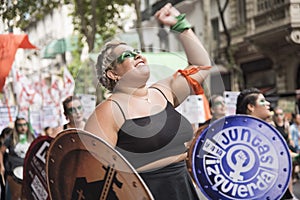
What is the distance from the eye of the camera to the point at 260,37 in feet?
75.6

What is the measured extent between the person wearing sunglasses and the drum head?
13cm

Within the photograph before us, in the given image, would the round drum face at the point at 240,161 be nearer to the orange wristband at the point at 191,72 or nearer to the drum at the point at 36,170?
the orange wristband at the point at 191,72

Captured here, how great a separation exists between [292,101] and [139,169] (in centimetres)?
1319

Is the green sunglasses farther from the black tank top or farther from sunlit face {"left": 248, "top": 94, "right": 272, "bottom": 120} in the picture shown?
sunlit face {"left": 248, "top": 94, "right": 272, "bottom": 120}

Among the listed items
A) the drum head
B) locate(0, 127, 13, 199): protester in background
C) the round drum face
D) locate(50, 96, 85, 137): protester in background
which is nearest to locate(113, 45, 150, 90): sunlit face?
the drum head

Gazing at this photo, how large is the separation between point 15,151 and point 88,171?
4.98 meters

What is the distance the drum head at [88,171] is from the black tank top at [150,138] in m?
0.20

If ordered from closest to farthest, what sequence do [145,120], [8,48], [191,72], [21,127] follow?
[145,120]
[191,72]
[21,127]
[8,48]

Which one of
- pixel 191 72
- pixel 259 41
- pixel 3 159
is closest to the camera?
pixel 191 72

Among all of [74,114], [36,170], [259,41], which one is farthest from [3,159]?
[259,41]

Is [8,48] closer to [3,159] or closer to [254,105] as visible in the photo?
[3,159]

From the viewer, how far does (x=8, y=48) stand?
9.78 meters

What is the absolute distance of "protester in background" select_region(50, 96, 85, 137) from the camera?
4828mm

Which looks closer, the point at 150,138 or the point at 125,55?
the point at 150,138
